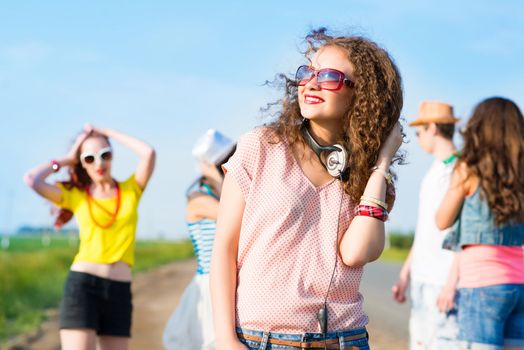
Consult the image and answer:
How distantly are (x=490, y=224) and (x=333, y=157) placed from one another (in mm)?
1904

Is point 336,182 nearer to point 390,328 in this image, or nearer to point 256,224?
point 256,224

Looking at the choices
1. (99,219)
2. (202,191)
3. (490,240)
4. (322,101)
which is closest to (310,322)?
(322,101)

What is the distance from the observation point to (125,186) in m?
6.51

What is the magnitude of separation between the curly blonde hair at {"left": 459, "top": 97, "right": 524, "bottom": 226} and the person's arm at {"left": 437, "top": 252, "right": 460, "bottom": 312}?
25.0 inches

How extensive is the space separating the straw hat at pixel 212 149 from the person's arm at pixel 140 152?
0.70m

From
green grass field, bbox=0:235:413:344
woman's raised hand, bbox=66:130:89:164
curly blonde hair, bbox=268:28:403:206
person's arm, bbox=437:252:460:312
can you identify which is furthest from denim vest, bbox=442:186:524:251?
green grass field, bbox=0:235:413:344

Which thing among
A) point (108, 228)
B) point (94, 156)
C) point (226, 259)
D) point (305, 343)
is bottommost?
point (305, 343)

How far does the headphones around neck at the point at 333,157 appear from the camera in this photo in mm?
3254

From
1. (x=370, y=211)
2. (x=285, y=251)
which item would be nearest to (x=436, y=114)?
(x=370, y=211)

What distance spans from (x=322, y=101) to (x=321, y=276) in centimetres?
64

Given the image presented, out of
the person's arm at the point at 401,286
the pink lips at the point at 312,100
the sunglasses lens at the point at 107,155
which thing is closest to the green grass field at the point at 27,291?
the sunglasses lens at the point at 107,155

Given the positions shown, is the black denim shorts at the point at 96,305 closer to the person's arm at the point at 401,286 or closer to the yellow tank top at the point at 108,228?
the yellow tank top at the point at 108,228

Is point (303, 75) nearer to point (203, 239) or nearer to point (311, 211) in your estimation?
point (311, 211)

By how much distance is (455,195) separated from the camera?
4965 millimetres
